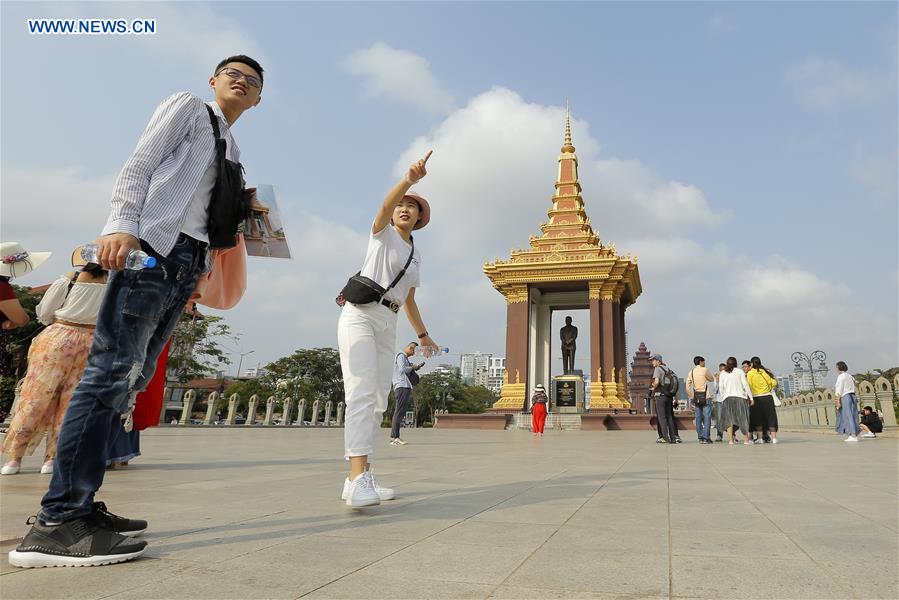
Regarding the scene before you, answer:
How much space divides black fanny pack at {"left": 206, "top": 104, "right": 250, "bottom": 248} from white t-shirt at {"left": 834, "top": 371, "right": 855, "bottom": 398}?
45.4 feet

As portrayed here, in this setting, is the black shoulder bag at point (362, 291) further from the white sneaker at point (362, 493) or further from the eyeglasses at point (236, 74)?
the eyeglasses at point (236, 74)

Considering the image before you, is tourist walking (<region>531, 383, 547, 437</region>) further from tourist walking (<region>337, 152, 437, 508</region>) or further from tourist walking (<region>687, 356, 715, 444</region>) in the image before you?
tourist walking (<region>337, 152, 437, 508</region>)

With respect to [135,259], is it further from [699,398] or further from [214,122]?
[699,398]

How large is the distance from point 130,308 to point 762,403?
12168 mm

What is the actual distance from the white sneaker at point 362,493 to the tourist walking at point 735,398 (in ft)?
30.5

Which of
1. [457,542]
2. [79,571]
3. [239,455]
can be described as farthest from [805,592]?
[239,455]

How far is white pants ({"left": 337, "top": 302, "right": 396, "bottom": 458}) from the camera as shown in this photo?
11.3 feet

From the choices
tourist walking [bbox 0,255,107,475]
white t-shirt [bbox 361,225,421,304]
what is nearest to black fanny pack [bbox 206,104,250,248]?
white t-shirt [bbox 361,225,421,304]

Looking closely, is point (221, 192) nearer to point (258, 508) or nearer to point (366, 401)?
point (366, 401)

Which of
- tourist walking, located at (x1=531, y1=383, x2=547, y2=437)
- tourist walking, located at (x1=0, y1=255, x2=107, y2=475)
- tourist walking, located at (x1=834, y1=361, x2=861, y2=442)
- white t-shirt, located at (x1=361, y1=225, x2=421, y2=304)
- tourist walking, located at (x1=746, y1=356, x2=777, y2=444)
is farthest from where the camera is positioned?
tourist walking, located at (x1=531, y1=383, x2=547, y2=437)

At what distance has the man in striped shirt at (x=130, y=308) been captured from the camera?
2051 millimetres

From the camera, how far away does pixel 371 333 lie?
356 centimetres

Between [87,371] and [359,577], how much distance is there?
4.18ft

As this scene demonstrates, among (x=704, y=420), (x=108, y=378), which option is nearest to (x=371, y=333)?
(x=108, y=378)
